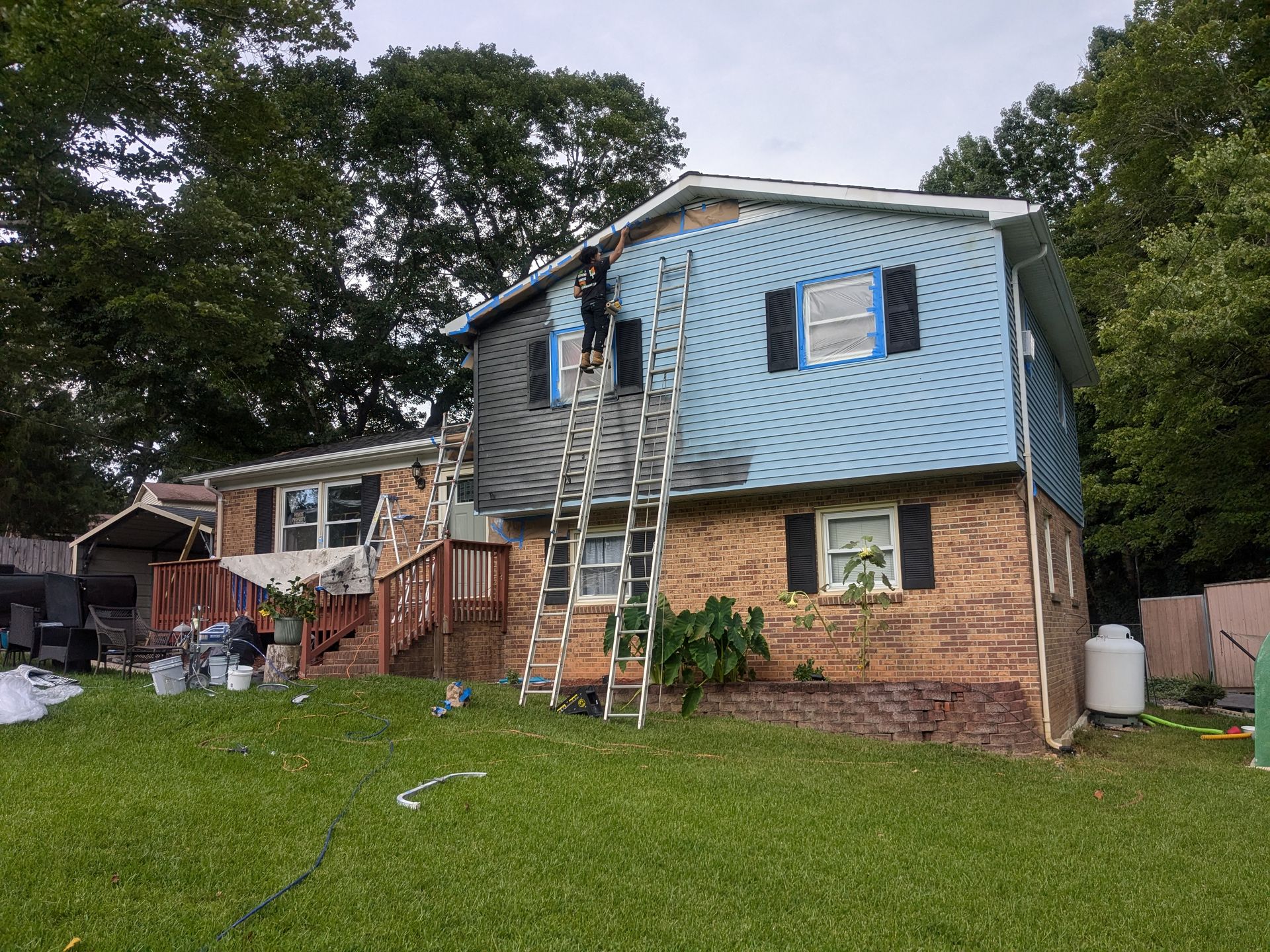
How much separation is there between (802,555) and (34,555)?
70.0 feet

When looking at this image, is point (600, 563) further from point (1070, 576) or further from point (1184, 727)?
point (1184, 727)

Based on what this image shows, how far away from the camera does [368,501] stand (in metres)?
17.7

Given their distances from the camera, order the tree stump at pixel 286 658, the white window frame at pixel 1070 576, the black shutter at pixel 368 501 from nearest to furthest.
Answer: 1. the tree stump at pixel 286 658
2. the white window frame at pixel 1070 576
3. the black shutter at pixel 368 501

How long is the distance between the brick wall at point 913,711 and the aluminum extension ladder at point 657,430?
1.88 metres

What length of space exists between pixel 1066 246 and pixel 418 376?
19.3 meters

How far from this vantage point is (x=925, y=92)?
15766 millimetres

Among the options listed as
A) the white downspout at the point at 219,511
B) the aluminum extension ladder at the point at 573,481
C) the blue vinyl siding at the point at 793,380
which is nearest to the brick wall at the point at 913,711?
the blue vinyl siding at the point at 793,380

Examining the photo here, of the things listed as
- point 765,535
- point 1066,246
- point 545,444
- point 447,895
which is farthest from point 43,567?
point 1066,246

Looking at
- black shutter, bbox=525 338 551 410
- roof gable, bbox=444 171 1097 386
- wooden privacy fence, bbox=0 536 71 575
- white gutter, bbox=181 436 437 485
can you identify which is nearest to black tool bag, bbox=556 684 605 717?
black shutter, bbox=525 338 551 410

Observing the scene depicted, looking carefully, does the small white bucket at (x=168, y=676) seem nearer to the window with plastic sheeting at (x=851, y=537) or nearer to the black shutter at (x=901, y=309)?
the window with plastic sheeting at (x=851, y=537)

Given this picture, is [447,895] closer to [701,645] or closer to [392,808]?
[392,808]

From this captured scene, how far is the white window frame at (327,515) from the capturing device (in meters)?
18.0

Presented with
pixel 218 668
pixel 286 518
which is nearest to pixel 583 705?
pixel 218 668

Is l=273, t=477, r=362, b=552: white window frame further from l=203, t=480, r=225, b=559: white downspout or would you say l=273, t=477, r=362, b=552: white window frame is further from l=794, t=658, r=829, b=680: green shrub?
l=794, t=658, r=829, b=680: green shrub
